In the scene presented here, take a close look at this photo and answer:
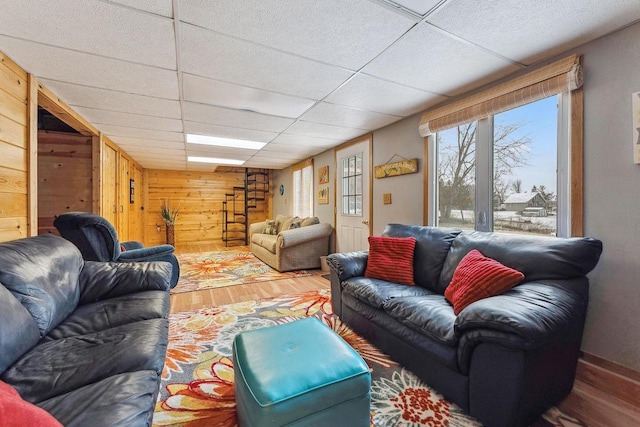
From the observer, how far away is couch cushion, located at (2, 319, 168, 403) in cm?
99

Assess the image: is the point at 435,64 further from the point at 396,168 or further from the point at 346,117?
the point at 396,168

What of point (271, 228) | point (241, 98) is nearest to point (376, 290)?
point (241, 98)

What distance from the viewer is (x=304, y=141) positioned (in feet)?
14.0

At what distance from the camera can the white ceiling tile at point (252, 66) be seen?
1712 millimetres

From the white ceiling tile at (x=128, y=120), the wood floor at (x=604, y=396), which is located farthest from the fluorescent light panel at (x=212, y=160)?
the wood floor at (x=604, y=396)

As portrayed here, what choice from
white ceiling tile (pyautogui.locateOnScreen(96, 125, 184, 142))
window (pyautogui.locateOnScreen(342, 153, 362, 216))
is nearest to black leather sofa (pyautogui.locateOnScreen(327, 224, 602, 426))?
window (pyautogui.locateOnScreen(342, 153, 362, 216))

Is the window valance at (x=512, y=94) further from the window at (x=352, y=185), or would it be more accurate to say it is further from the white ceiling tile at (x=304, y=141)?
the white ceiling tile at (x=304, y=141)

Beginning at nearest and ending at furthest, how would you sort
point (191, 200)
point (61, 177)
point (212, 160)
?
point (61, 177)
point (212, 160)
point (191, 200)

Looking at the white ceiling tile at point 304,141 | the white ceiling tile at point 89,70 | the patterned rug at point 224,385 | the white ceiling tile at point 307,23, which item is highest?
the white ceiling tile at point 304,141

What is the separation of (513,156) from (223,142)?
3.87m

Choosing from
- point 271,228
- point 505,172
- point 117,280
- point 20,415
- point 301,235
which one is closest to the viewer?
point 20,415

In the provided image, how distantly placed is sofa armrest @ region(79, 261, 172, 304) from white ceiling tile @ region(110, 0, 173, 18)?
1717 mm

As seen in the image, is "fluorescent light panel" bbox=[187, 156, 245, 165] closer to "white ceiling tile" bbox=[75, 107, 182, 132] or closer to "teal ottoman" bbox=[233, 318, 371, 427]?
"white ceiling tile" bbox=[75, 107, 182, 132]

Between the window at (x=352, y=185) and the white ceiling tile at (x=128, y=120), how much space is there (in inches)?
98.3
